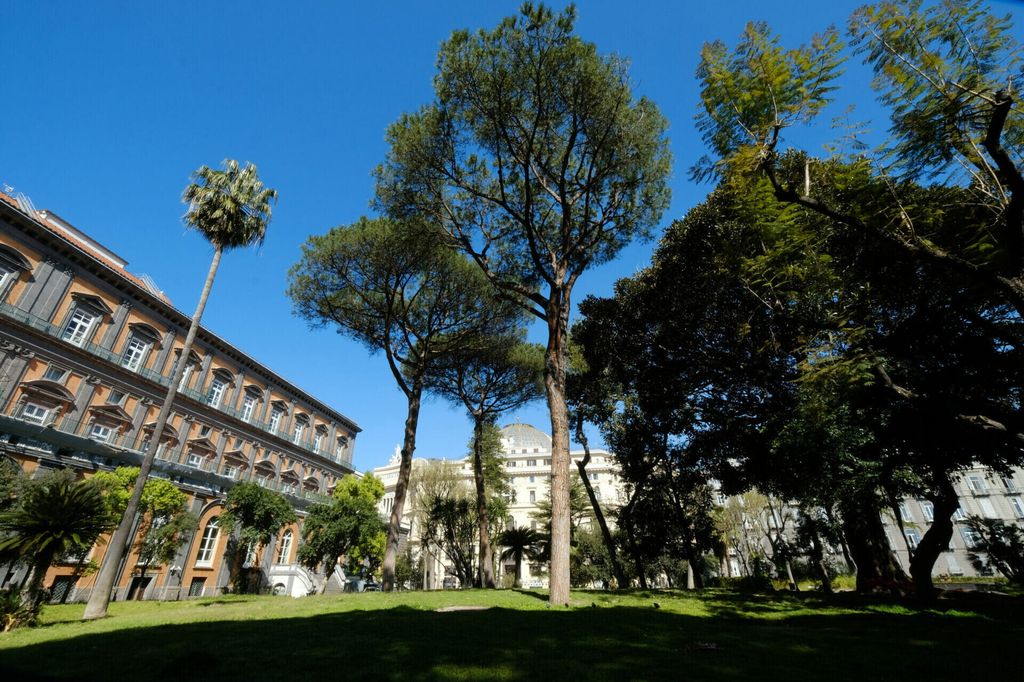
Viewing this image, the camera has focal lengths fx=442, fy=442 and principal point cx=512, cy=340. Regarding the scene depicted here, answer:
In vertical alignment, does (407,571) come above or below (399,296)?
below

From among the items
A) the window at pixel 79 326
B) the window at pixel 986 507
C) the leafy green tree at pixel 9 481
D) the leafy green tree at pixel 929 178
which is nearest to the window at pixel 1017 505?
the window at pixel 986 507

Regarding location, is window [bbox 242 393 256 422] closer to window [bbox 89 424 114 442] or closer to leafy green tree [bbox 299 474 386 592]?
window [bbox 89 424 114 442]

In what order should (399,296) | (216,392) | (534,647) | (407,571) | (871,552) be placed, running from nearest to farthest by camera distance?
1. (534,647)
2. (871,552)
3. (399,296)
4. (216,392)
5. (407,571)

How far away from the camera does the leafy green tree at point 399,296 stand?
21.0 m

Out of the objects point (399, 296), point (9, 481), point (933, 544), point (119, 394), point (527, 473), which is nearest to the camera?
point (933, 544)

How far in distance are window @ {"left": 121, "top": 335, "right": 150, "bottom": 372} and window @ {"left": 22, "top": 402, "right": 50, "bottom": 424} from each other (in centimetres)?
504

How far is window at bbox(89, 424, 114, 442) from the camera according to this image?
26.6 metres

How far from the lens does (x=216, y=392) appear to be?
3694cm

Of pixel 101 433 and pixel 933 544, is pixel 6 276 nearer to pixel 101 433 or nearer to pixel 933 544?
pixel 101 433

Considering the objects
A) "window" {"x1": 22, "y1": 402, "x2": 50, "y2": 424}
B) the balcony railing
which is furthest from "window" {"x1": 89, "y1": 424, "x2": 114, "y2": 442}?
"window" {"x1": 22, "y1": 402, "x2": 50, "y2": 424}

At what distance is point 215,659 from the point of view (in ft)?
16.5

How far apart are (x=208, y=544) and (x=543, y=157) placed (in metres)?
34.2

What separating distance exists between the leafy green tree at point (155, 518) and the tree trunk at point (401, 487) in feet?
47.8

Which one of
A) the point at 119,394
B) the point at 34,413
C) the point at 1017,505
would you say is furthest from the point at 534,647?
the point at 1017,505
